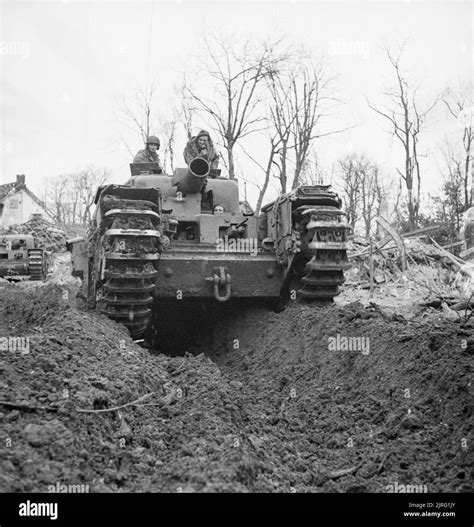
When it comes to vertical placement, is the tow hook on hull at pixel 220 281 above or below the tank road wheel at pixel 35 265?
below

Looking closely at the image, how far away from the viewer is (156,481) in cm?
294

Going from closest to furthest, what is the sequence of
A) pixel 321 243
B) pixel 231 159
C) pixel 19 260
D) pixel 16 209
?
1. pixel 321 243
2. pixel 19 260
3. pixel 231 159
4. pixel 16 209

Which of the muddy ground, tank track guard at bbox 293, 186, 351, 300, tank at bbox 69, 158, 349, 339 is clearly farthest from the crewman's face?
the muddy ground

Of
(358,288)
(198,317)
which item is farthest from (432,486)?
(358,288)

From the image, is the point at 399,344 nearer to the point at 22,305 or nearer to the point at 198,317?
the point at 198,317

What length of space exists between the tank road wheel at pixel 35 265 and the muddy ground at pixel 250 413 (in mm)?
13963

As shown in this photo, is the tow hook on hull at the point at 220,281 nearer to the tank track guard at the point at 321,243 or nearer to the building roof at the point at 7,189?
the tank track guard at the point at 321,243

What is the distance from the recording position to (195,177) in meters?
8.73

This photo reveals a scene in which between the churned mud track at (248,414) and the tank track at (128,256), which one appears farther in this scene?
the tank track at (128,256)

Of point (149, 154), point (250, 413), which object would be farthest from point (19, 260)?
point (250, 413)

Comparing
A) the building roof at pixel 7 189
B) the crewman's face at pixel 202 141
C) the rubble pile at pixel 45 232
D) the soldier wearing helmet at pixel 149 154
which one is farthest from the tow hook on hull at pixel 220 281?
the building roof at pixel 7 189

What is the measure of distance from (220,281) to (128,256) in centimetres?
130

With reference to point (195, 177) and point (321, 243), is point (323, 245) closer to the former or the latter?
point (321, 243)

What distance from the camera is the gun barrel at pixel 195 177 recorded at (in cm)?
838
